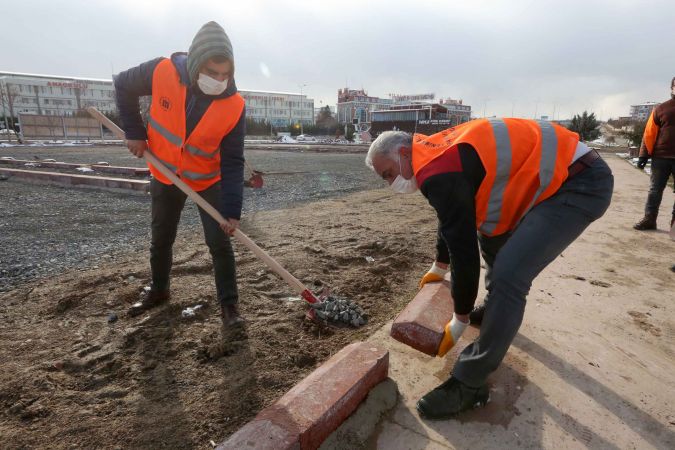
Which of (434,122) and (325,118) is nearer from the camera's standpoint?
(434,122)

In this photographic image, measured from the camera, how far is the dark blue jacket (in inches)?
88.1

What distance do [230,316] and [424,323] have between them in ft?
3.82

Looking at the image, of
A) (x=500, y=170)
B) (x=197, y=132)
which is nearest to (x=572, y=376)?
(x=500, y=170)

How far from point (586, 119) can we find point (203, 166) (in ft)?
176

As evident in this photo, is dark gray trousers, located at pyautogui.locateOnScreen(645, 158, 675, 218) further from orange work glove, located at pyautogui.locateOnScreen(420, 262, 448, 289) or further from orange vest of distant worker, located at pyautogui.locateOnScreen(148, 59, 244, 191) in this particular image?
orange vest of distant worker, located at pyautogui.locateOnScreen(148, 59, 244, 191)

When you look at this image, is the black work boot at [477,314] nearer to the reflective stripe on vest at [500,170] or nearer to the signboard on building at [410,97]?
the reflective stripe on vest at [500,170]

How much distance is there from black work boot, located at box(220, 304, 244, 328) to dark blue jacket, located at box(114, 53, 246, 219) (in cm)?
57

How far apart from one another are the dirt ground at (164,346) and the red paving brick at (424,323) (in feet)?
1.03

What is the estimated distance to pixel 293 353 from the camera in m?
2.12

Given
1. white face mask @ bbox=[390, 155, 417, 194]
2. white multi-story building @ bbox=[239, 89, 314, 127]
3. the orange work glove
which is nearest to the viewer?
white face mask @ bbox=[390, 155, 417, 194]

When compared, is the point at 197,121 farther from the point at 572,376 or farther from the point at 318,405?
the point at 572,376

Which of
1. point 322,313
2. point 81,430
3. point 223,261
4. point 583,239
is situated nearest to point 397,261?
point 322,313

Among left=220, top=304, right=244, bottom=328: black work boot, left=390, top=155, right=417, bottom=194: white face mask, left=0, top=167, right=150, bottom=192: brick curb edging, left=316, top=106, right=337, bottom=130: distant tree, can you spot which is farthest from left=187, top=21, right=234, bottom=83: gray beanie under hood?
left=316, top=106, right=337, bottom=130: distant tree

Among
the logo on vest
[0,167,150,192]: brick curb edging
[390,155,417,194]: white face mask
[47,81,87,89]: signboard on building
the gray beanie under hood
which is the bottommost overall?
[0,167,150,192]: brick curb edging
